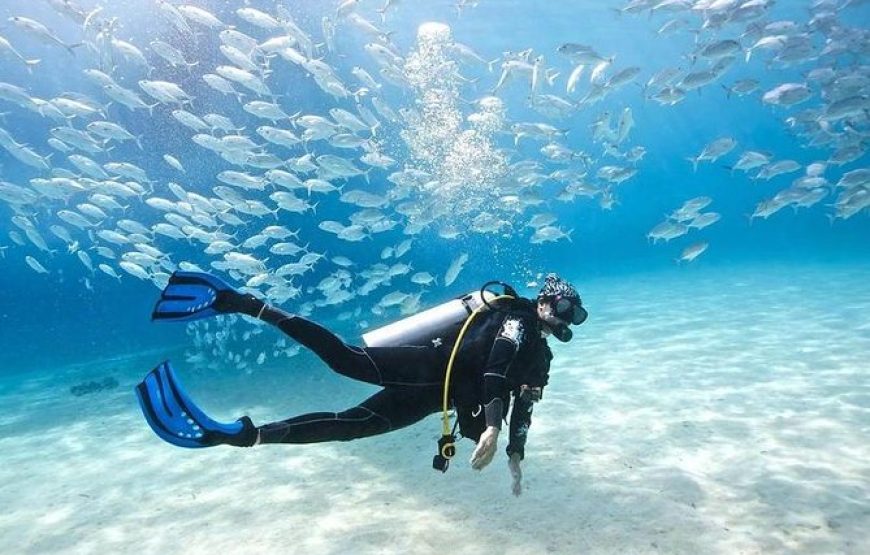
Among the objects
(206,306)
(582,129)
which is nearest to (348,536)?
(206,306)

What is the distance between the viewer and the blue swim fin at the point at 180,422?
11.0 ft

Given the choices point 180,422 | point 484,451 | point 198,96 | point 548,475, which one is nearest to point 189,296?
point 180,422

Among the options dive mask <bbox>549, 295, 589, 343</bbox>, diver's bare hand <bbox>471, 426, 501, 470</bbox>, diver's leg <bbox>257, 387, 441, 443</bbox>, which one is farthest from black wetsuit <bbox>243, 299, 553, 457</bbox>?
diver's bare hand <bbox>471, 426, 501, 470</bbox>

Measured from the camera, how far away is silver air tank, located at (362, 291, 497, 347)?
3.83 m

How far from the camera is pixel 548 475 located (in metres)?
5.54

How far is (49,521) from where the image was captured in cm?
570

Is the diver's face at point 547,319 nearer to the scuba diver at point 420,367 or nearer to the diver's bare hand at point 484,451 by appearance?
the scuba diver at point 420,367

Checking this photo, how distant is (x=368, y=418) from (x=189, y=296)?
1.71 meters

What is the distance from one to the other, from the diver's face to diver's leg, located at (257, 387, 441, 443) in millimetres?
915

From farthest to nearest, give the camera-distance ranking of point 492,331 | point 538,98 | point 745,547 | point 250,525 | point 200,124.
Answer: point 538,98, point 200,124, point 250,525, point 745,547, point 492,331

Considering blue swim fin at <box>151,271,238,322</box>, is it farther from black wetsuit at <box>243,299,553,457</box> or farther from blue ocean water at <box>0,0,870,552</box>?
blue ocean water at <box>0,0,870,552</box>

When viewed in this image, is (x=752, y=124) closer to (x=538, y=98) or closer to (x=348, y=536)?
(x=538, y=98)

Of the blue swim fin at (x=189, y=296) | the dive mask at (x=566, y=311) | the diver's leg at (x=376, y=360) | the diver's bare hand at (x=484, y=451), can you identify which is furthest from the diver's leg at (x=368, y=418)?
the blue swim fin at (x=189, y=296)

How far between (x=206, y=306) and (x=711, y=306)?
16.8m
